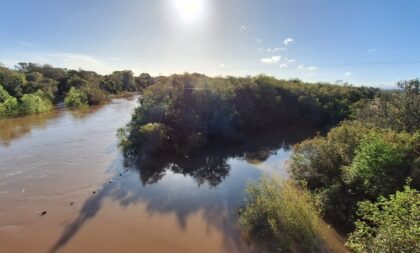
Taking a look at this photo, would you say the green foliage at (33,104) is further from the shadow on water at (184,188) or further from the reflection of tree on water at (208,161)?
the reflection of tree on water at (208,161)

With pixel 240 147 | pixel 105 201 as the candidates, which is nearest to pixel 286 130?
pixel 240 147

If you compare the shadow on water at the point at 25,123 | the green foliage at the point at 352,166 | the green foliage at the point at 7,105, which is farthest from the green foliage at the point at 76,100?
the green foliage at the point at 352,166

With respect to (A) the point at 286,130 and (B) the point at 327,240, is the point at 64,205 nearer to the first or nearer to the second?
(B) the point at 327,240

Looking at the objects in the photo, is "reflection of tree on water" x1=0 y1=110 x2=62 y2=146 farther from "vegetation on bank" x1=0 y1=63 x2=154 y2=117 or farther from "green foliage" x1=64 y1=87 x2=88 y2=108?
"green foliage" x1=64 y1=87 x2=88 y2=108

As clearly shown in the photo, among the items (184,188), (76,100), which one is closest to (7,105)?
(76,100)

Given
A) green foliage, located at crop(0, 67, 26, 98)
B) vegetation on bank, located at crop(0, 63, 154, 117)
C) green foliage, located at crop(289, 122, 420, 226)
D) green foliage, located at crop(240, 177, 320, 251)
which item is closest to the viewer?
green foliage, located at crop(240, 177, 320, 251)

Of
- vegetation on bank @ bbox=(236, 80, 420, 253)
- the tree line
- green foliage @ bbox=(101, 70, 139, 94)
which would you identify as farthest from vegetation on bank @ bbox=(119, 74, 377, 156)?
green foliage @ bbox=(101, 70, 139, 94)

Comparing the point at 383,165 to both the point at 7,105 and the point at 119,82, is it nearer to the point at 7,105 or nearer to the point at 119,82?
the point at 7,105
